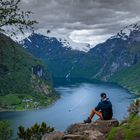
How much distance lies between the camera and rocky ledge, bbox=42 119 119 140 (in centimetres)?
2981

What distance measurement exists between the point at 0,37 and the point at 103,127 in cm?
1111

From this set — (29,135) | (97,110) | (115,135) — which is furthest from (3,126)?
(115,135)

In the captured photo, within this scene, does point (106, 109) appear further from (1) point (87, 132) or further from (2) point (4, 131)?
(2) point (4, 131)

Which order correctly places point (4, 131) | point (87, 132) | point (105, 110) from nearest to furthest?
point (87, 132) → point (105, 110) → point (4, 131)

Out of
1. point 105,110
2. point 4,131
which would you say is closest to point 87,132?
point 105,110

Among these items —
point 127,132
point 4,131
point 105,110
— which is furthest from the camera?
point 4,131

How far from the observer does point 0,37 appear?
30594mm

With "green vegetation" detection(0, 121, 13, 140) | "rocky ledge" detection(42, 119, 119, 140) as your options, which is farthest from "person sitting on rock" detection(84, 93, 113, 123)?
"green vegetation" detection(0, 121, 13, 140)

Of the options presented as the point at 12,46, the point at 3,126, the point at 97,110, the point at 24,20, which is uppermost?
the point at 24,20

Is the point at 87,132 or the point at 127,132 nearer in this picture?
the point at 127,132

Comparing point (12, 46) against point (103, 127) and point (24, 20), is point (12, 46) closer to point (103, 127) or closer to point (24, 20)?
point (24, 20)

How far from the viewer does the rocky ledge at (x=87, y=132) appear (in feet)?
97.8

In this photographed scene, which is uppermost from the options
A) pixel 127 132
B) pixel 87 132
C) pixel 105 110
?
pixel 105 110

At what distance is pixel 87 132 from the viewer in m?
30.8
